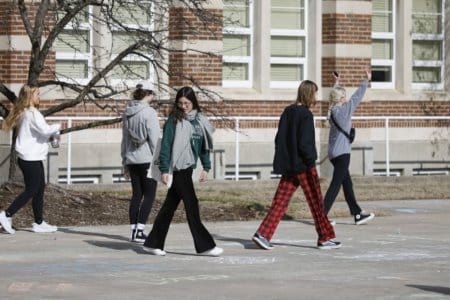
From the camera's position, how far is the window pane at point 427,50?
27.0m

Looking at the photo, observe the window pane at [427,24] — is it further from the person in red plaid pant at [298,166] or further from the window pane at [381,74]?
the person in red plaid pant at [298,166]

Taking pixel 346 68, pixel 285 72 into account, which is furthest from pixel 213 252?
pixel 285 72

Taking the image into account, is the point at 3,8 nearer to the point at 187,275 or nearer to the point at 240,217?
the point at 240,217

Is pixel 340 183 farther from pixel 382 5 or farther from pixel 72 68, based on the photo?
pixel 382 5

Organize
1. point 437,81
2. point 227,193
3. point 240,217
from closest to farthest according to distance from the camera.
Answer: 1. point 240,217
2. point 227,193
3. point 437,81

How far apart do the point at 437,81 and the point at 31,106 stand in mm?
13729

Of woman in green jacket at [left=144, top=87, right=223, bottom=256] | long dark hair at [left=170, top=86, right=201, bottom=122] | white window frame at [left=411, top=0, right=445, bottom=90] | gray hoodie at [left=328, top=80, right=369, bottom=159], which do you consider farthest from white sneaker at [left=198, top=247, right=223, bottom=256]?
white window frame at [left=411, top=0, right=445, bottom=90]

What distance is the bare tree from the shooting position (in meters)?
17.2

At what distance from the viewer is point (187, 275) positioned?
39.3ft

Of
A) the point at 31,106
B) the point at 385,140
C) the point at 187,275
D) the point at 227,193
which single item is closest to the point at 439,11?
the point at 385,140

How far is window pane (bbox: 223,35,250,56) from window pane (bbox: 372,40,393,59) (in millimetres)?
2940

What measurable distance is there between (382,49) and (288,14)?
2346 mm

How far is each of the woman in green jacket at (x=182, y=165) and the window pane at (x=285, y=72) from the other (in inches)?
472

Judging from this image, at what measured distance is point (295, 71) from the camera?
25641mm
